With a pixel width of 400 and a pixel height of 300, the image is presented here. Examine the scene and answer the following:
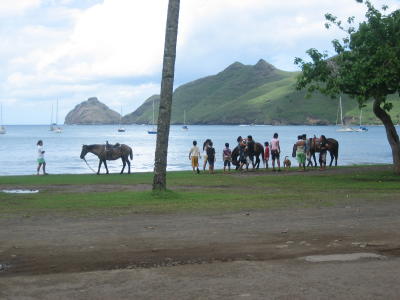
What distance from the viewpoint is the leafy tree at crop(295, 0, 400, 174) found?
22.6m

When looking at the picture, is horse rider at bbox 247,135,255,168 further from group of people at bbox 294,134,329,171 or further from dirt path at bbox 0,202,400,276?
dirt path at bbox 0,202,400,276

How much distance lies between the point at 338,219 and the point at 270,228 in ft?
6.23

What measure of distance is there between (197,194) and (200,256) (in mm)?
10189

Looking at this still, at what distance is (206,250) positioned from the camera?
29.4 ft

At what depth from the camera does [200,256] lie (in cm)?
852

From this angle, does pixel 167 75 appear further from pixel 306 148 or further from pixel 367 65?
pixel 306 148

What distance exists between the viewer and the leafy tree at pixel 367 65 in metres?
22.6

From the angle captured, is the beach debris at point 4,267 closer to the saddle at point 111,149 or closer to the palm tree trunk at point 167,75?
the palm tree trunk at point 167,75

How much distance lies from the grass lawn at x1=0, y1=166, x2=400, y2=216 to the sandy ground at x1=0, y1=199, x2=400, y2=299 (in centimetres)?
213

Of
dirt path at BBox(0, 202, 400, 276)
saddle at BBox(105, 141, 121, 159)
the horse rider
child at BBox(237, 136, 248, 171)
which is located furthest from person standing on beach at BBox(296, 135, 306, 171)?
dirt path at BBox(0, 202, 400, 276)

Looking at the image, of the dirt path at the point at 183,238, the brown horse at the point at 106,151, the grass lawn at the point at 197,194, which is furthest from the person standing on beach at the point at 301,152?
the dirt path at the point at 183,238

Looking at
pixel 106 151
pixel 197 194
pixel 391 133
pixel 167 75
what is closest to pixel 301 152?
pixel 391 133

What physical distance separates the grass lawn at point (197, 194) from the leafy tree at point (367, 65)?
356 cm

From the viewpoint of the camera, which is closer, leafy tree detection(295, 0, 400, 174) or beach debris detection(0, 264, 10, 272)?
beach debris detection(0, 264, 10, 272)
